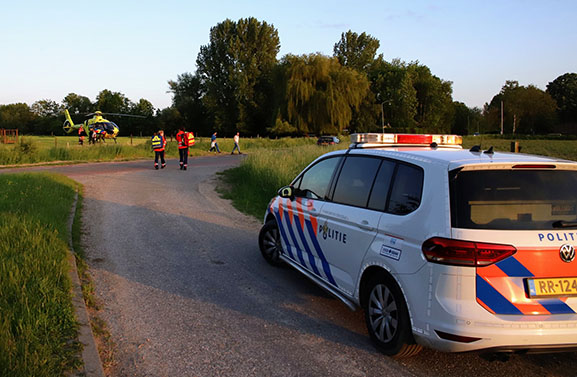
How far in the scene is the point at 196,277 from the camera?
648cm

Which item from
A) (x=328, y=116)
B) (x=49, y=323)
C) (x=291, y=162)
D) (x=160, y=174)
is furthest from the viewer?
(x=328, y=116)

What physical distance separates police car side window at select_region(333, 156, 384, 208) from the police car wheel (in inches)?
73.5

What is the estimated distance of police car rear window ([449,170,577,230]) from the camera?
11.8 feet

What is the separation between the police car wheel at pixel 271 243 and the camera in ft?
22.9

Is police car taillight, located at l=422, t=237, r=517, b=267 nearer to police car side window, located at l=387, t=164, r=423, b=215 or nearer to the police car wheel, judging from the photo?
police car side window, located at l=387, t=164, r=423, b=215

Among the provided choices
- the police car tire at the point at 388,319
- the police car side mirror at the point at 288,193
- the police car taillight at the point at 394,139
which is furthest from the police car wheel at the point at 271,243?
the police car tire at the point at 388,319

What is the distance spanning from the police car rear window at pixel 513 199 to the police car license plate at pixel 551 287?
0.38m

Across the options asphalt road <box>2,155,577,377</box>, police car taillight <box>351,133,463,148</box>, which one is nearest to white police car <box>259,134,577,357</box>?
asphalt road <box>2,155,577,377</box>

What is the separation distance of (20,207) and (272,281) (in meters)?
5.87

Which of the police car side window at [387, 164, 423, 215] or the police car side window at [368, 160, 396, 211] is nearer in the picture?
the police car side window at [387, 164, 423, 215]

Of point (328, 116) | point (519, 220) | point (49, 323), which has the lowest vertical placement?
point (49, 323)

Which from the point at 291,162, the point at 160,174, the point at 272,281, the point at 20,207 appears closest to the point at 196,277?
the point at 272,281

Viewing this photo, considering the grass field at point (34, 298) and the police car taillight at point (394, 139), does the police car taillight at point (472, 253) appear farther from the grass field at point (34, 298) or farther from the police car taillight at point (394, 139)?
the grass field at point (34, 298)

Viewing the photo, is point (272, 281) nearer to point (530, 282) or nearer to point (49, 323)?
point (49, 323)
